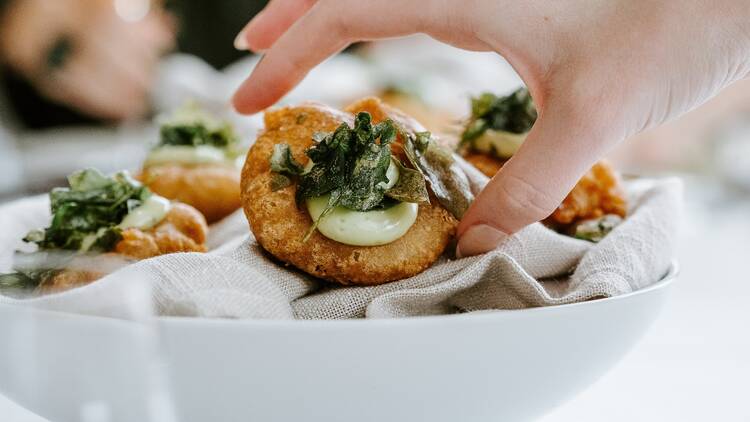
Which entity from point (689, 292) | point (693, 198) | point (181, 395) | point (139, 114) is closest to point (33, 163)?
point (139, 114)

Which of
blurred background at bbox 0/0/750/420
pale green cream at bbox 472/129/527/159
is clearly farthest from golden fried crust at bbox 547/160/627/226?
blurred background at bbox 0/0/750/420

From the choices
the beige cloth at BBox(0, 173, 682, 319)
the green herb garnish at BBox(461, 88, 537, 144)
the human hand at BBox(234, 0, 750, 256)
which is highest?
the human hand at BBox(234, 0, 750, 256)

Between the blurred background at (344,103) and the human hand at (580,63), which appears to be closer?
the human hand at (580,63)

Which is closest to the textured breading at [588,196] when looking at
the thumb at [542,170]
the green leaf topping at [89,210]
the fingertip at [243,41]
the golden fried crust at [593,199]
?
the golden fried crust at [593,199]

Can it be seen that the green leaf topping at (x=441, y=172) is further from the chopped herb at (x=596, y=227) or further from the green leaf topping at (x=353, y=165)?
the chopped herb at (x=596, y=227)

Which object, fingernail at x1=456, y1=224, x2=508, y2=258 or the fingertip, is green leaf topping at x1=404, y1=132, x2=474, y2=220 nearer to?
fingernail at x1=456, y1=224, x2=508, y2=258

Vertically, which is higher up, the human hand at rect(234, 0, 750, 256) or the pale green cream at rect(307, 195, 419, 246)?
the human hand at rect(234, 0, 750, 256)

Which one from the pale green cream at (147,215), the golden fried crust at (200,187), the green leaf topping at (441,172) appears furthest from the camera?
the golden fried crust at (200,187)

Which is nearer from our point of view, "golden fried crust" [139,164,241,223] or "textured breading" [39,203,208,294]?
"textured breading" [39,203,208,294]

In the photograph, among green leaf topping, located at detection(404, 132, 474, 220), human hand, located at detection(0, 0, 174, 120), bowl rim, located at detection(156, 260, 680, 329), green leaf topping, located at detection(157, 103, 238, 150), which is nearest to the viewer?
bowl rim, located at detection(156, 260, 680, 329)
